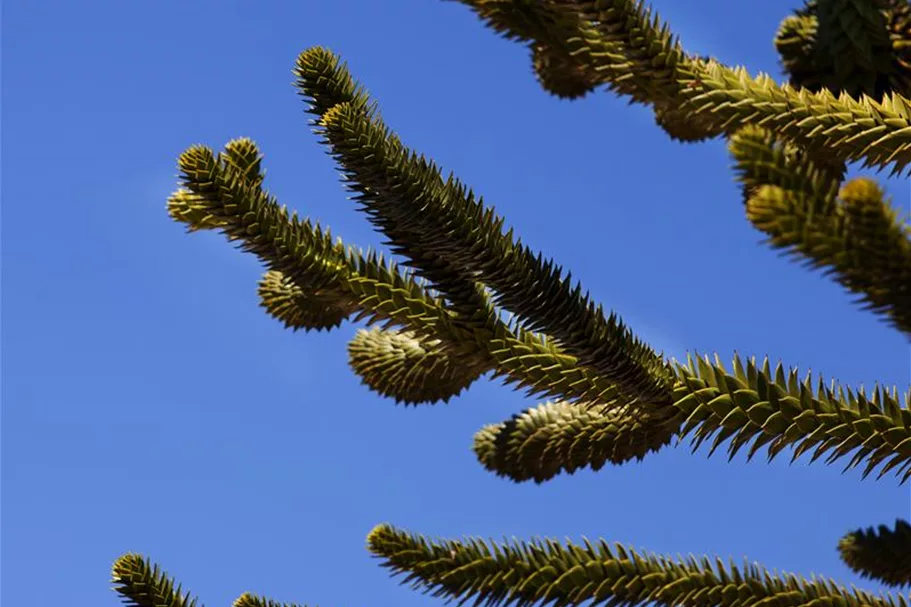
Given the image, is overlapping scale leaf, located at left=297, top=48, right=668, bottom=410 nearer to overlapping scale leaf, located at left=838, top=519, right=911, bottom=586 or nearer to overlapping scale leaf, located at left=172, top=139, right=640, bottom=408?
overlapping scale leaf, located at left=172, top=139, right=640, bottom=408

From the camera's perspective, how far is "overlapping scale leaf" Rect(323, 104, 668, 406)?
137 inches

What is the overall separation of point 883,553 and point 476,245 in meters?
3.65

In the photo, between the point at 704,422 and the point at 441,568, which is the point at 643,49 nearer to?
the point at 704,422

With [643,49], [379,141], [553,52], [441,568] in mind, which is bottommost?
[441,568]

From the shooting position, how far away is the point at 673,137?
7031 mm

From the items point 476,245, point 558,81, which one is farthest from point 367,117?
point 558,81

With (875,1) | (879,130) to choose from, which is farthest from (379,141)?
(875,1)

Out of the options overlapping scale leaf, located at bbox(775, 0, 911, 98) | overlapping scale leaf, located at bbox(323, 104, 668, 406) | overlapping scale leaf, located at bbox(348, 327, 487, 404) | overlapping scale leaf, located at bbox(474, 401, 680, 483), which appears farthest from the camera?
overlapping scale leaf, located at bbox(775, 0, 911, 98)

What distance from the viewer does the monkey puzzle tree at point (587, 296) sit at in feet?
8.39

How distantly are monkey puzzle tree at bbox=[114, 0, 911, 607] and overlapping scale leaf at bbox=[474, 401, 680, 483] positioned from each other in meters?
0.02

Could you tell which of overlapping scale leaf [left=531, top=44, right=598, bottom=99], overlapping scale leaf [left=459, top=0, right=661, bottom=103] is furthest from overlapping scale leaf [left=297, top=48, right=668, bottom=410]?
overlapping scale leaf [left=531, top=44, right=598, bottom=99]

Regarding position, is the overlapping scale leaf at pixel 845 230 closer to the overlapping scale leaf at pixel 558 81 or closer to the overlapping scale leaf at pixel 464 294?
the overlapping scale leaf at pixel 464 294

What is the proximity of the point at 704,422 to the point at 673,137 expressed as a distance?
3561mm

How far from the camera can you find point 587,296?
12.2 ft
